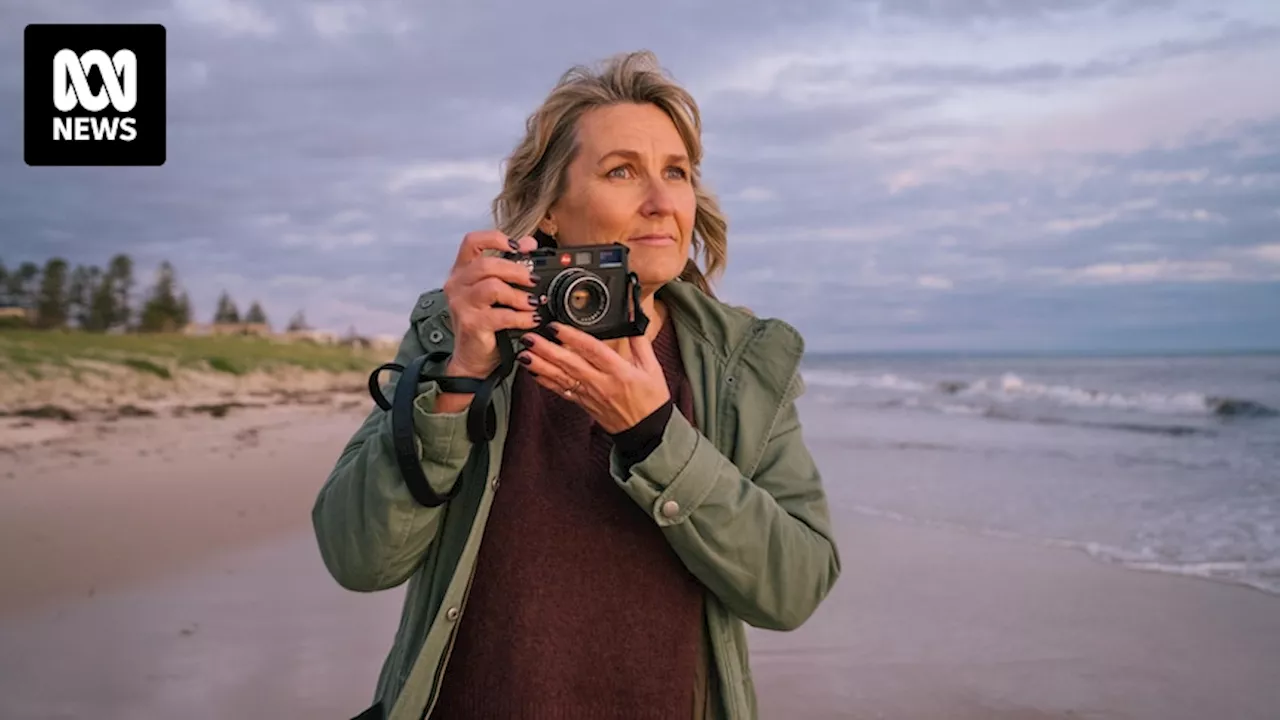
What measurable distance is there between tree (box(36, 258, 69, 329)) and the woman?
10.1 meters

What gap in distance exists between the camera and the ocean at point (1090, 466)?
19.9 ft

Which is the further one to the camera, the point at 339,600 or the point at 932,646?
the point at 339,600

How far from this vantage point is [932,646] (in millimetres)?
4289

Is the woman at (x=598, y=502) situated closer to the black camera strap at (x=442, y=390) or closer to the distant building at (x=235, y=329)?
the black camera strap at (x=442, y=390)

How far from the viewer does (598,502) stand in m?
1.64

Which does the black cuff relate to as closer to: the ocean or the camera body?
the camera body

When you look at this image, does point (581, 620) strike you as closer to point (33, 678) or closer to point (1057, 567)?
point (33, 678)

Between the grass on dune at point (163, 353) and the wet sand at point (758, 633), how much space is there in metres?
2.95

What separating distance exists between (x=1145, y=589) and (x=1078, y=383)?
16.5 metres

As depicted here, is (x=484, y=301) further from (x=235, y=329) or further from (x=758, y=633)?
(x=235, y=329)

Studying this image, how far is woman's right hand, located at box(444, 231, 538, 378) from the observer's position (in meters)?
1.52

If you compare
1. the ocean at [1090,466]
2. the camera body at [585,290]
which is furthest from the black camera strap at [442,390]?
the ocean at [1090,466]

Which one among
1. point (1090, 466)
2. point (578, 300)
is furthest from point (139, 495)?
point (1090, 466)

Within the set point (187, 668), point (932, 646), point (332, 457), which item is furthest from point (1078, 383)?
point (187, 668)
